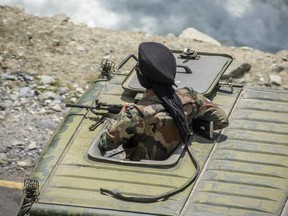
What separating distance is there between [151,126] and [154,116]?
9 cm

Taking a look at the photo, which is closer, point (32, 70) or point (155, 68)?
point (155, 68)

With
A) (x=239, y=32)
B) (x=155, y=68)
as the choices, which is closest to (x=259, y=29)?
(x=239, y=32)

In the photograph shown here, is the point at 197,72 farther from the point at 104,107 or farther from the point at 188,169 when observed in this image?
the point at 188,169

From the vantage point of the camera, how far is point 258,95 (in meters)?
7.73

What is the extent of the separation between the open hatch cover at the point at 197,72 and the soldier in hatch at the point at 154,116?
0.57 meters

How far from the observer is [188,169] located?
266 inches

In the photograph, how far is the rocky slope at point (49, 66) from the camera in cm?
1001

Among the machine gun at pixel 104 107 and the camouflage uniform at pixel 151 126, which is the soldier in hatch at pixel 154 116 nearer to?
the camouflage uniform at pixel 151 126

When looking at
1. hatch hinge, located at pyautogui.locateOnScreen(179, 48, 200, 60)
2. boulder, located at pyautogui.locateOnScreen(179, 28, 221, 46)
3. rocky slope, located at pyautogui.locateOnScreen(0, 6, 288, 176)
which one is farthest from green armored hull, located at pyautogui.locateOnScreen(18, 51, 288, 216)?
boulder, located at pyautogui.locateOnScreen(179, 28, 221, 46)

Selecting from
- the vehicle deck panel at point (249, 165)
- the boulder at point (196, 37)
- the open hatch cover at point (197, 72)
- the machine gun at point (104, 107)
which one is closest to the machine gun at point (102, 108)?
the machine gun at point (104, 107)

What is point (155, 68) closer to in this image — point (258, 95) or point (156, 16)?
point (258, 95)

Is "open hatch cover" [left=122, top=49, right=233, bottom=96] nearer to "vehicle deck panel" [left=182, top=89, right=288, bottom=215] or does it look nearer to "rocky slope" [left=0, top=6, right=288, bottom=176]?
"vehicle deck panel" [left=182, top=89, right=288, bottom=215]

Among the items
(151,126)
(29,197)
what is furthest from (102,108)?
(29,197)

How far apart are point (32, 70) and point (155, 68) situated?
14.6 feet
